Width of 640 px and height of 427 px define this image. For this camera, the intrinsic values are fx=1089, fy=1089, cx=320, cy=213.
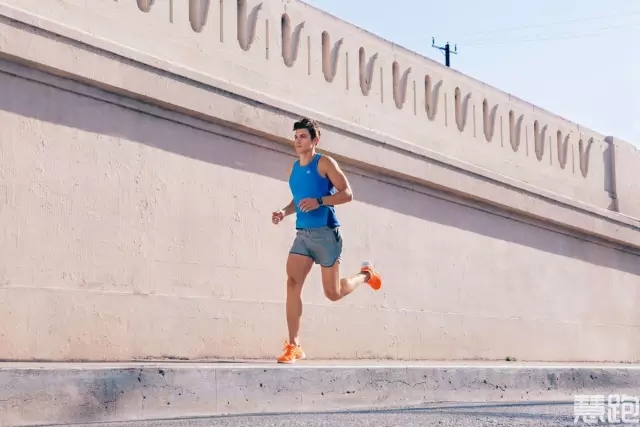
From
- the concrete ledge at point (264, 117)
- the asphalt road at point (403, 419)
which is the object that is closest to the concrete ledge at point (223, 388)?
the asphalt road at point (403, 419)

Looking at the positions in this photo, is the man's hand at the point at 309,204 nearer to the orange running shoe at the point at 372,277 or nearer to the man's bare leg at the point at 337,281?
the man's bare leg at the point at 337,281

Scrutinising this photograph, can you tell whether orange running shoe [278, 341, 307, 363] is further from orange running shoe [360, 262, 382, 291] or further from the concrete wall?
orange running shoe [360, 262, 382, 291]

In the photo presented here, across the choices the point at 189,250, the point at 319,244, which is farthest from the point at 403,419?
the point at 189,250

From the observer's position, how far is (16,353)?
6281 millimetres

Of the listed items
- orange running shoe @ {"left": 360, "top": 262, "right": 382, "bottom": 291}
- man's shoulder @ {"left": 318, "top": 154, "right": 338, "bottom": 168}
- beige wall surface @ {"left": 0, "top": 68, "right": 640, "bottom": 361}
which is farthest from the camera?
orange running shoe @ {"left": 360, "top": 262, "right": 382, "bottom": 291}

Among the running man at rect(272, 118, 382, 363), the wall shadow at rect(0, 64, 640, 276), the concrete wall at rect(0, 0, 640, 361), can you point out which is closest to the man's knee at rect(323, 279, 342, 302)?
the running man at rect(272, 118, 382, 363)

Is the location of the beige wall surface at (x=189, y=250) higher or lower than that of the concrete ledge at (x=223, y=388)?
higher

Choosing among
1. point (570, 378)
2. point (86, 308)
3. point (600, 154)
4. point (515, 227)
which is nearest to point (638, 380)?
point (570, 378)

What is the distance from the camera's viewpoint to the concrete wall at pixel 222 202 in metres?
6.54

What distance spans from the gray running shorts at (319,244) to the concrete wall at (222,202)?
37.8 inches

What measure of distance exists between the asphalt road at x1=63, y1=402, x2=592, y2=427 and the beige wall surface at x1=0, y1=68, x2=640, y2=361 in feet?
5.28

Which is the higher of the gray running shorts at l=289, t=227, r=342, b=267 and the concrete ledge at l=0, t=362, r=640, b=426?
the gray running shorts at l=289, t=227, r=342, b=267

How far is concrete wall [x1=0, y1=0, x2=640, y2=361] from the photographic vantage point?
654 cm

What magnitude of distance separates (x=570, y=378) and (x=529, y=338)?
230cm
